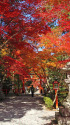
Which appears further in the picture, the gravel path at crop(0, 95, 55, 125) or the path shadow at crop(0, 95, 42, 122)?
the path shadow at crop(0, 95, 42, 122)

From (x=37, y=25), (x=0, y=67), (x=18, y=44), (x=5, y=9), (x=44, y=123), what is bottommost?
(x=44, y=123)

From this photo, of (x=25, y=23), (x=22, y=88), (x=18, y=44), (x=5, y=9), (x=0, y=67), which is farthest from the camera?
(x=22, y=88)

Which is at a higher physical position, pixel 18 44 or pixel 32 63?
pixel 18 44

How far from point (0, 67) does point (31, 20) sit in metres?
8.45

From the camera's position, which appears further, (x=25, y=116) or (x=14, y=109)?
(x=14, y=109)

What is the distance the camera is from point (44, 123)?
661cm

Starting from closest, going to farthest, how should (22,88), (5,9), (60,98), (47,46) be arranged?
(5,9), (47,46), (60,98), (22,88)

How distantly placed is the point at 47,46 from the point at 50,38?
696 millimetres

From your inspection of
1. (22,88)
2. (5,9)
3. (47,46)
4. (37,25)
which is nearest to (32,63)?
(47,46)

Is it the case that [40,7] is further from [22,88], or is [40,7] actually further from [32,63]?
[22,88]

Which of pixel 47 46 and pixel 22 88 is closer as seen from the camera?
pixel 47 46

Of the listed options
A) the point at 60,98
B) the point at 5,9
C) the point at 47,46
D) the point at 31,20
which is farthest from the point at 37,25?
the point at 60,98

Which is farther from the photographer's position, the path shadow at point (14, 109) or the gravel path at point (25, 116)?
the path shadow at point (14, 109)

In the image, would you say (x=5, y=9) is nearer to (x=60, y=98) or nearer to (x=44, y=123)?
(x=44, y=123)
